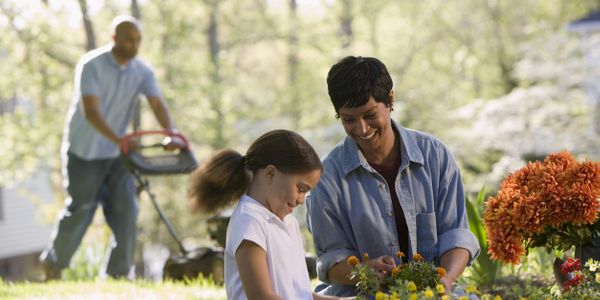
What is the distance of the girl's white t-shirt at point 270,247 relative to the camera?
10.6ft

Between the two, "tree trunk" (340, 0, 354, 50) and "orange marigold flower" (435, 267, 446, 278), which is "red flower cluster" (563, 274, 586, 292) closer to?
"orange marigold flower" (435, 267, 446, 278)

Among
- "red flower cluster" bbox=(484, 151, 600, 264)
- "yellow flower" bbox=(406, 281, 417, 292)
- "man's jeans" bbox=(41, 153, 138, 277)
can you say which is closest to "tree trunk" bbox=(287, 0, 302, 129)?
"man's jeans" bbox=(41, 153, 138, 277)

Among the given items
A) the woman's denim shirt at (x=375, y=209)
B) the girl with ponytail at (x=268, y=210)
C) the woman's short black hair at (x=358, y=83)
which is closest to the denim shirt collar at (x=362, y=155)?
the woman's denim shirt at (x=375, y=209)

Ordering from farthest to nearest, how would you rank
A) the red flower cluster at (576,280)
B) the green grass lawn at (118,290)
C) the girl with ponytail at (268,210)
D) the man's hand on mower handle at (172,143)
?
1. the man's hand on mower handle at (172,143)
2. the green grass lawn at (118,290)
3. the red flower cluster at (576,280)
4. the girl with ponytail at (268,210)

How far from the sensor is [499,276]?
20.7 ft

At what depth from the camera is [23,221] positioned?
2139 centimetres

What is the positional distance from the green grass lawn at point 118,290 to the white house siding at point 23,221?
542 inches

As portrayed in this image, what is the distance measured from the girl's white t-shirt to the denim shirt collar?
1.47 ft

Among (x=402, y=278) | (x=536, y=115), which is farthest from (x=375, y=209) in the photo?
(x=536, y=115)

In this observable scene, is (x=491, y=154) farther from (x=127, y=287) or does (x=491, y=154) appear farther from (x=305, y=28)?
(x=127, y=287)

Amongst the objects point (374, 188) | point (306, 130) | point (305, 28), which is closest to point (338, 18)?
point (305, 28)

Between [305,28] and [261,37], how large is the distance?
127 centimetres

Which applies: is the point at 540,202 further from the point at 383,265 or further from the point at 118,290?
the point at 118,290

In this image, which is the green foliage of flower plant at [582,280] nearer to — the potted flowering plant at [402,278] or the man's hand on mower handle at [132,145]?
the potted flowering plant at [402,278]
